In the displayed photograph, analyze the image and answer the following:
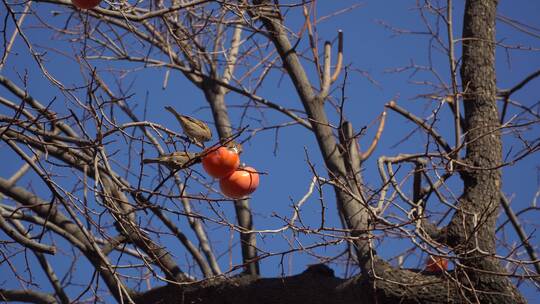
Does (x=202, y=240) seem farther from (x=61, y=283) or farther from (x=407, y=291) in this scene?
(x=407, y=291)

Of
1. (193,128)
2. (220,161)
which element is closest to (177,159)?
(220,161)

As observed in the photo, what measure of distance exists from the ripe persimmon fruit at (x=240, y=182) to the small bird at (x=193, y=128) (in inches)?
7.6

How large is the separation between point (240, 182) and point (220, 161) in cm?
19

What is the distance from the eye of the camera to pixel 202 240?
5.31 m

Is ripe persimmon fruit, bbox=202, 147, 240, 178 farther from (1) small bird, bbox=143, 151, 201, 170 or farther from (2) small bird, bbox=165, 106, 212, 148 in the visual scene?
(2) small bird, bbox=165, 106, 212, 148

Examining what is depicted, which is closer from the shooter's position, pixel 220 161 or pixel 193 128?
pixel 220 161

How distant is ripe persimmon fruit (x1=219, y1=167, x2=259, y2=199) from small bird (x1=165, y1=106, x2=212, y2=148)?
0.19 m

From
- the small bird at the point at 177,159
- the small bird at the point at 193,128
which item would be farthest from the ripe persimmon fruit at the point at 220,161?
the small bird at the point at 193,128

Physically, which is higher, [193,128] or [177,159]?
[193,128]

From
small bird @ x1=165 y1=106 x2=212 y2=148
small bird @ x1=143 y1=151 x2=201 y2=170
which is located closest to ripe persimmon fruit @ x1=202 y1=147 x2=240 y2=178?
small bird @ x1=143 y1=151 x2=201 y2=170

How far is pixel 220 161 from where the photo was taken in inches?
122

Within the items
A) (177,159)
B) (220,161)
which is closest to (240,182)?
(220,161)

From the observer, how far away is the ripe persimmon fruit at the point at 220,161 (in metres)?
3.10

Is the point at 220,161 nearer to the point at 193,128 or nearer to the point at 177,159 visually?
the point at 177,159
